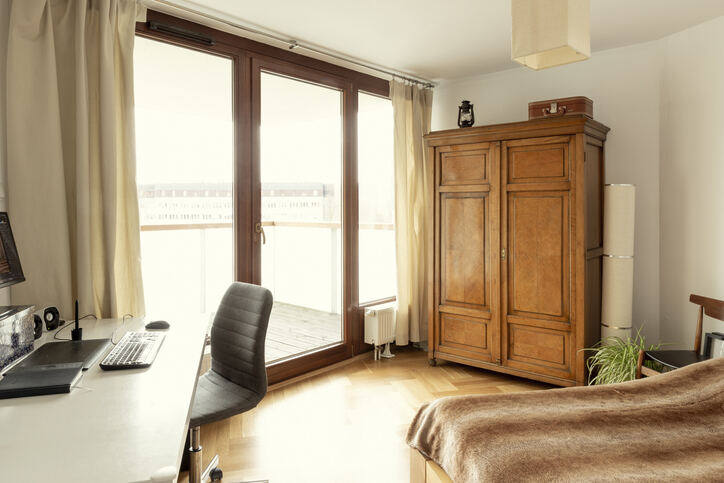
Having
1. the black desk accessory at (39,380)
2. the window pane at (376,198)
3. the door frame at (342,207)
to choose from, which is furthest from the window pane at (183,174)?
the black desk accessory at (39,380)

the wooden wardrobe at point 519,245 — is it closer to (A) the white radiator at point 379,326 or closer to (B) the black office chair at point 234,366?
(A) the white radiator at point 379,326

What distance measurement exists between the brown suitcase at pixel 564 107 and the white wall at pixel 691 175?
608mm

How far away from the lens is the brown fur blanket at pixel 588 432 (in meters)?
1.40

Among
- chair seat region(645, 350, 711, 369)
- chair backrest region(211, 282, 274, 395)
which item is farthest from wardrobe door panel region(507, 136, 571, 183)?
chair backrest region(211, 282, 274, 395)

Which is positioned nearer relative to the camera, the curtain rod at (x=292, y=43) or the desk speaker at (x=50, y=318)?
the desk speaker at (x=50, y=318)

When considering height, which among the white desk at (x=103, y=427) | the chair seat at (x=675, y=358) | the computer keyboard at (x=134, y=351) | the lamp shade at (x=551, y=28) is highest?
the lamp shade at (x=551, y=28)

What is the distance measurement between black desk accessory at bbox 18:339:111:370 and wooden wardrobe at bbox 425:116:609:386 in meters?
2.67

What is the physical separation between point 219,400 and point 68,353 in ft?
1.98

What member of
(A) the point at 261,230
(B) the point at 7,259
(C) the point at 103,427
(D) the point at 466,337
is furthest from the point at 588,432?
(A) the point at 261,230

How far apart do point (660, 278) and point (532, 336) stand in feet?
3.54

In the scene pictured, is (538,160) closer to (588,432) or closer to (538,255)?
(538,255)

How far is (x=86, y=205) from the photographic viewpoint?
2.38 m

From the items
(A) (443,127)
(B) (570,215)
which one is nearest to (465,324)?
(B) (570,215)

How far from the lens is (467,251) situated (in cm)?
Answer: 374
